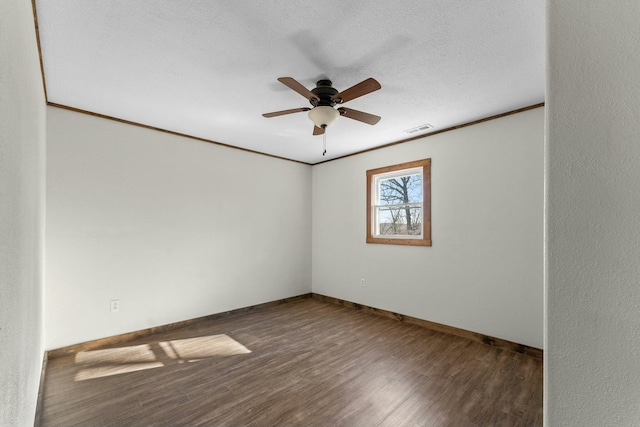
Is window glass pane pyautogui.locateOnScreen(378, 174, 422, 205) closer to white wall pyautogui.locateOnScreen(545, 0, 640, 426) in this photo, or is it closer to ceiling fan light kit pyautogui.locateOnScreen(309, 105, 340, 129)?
ceiling fan light kit pyautogui.locateOnScreen(309, 105, 340, 129)

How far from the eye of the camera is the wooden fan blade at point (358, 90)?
206 cm

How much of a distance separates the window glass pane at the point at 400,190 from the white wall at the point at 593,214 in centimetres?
344

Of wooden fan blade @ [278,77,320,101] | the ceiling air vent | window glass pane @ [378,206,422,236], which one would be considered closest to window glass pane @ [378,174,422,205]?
window glass pane @ [378,206,422,236]

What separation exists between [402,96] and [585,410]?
2633 millimetres

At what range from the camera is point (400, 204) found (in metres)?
4.31

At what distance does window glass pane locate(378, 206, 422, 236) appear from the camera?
4.12 m

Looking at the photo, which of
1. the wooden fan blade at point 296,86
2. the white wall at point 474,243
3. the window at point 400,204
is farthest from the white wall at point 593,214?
the window at point 400,204

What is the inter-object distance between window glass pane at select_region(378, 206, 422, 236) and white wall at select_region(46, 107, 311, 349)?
1715mm

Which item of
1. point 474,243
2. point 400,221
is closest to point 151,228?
point 400,221

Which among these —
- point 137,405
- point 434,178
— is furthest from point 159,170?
point 434,178

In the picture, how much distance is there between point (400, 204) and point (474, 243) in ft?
3.94

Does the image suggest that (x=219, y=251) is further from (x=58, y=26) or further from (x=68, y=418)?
(x=58, y=26)

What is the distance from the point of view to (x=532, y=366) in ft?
8.91

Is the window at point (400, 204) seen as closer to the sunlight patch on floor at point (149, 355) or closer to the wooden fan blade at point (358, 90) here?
the wooden fan blade at point (358, 90)
